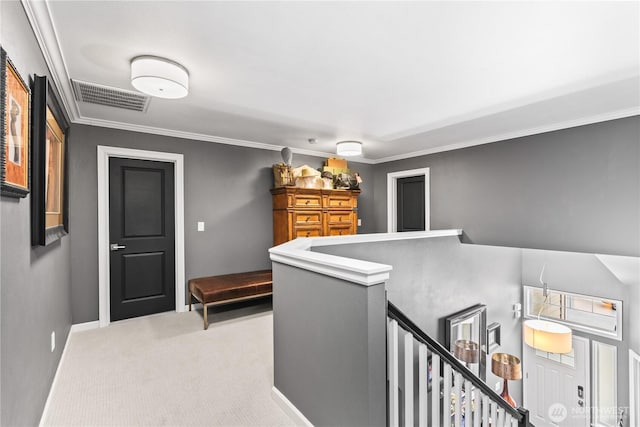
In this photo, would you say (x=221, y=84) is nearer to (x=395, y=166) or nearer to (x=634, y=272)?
(x=395, y=166)

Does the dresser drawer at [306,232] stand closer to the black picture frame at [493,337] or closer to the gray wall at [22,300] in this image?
the gray wall at [22,300]

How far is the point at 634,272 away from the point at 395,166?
368 centimetres

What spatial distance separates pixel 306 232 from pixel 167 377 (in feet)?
8.30

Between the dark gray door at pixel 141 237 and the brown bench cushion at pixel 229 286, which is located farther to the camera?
the dark gray door at pixel 141 237

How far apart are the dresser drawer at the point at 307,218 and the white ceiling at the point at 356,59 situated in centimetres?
134

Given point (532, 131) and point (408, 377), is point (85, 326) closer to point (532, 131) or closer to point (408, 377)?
point (408, 377)

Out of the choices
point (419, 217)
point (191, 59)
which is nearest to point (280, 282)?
point (191, 59)

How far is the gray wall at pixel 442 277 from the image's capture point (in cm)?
299

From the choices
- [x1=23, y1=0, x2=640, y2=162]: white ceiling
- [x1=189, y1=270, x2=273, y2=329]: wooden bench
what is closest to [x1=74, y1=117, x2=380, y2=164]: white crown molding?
[x1=23, y1=0, x2=640, y2=162]: white ceiling

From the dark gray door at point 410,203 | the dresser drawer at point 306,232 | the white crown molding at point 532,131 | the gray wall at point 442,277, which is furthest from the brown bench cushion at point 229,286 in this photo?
the white crown molding at point 532,131

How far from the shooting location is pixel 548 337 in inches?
177

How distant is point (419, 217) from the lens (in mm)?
5500

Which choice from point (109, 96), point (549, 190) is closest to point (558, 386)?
point (549, 190)

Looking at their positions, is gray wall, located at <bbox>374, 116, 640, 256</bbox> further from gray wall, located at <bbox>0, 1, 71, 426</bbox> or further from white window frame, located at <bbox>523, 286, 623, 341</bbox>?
gray wall, located at <bbox>0, 1, 71, 426</bbox>
